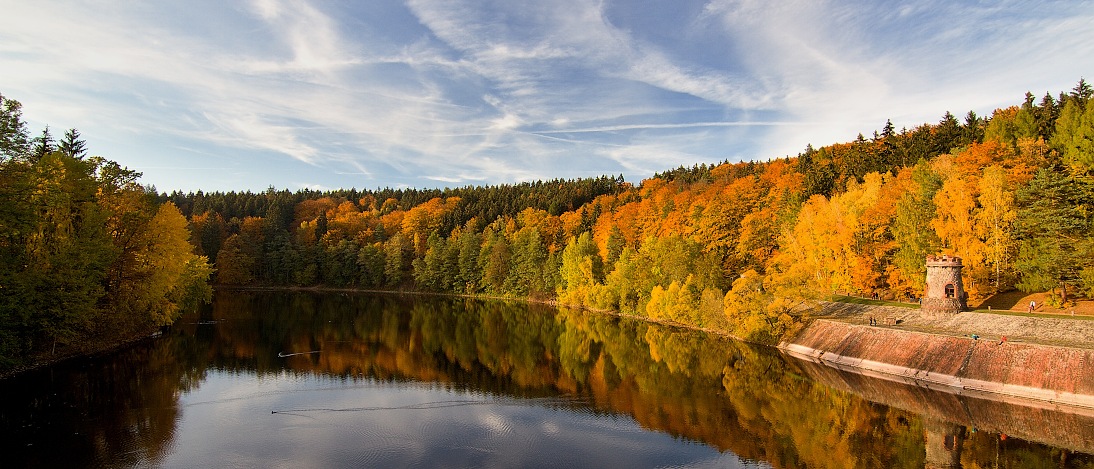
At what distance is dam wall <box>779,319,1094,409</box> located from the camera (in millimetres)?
30875

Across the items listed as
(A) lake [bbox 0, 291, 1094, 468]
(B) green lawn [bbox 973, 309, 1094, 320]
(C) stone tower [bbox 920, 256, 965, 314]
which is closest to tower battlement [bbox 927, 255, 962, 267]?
(C) stone tower [bbox 920, 256, 965, 314]

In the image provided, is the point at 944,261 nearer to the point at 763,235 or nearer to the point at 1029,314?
the point at 1029,314

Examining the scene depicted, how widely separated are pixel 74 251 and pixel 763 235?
206 ft

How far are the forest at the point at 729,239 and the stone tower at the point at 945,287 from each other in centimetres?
388

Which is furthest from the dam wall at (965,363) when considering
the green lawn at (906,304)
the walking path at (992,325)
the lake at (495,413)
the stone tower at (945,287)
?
the green lawn at (906,304)

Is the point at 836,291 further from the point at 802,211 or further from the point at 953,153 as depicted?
the point at 953,153

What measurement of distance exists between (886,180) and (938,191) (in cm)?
1524

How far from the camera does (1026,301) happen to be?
42.2 m

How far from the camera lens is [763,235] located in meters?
66.8

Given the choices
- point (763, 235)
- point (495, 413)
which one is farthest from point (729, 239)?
point (495, 413)

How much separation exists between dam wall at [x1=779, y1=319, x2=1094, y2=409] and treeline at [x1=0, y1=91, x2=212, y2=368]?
5135 centimetres

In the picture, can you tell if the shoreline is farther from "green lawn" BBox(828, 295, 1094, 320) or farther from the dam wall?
"green lawn" BBox(828, 295, 1094, 320)

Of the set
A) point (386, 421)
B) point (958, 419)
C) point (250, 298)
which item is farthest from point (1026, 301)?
point (250, 298)

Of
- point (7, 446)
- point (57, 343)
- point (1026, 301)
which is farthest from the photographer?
point (1026, 301)
